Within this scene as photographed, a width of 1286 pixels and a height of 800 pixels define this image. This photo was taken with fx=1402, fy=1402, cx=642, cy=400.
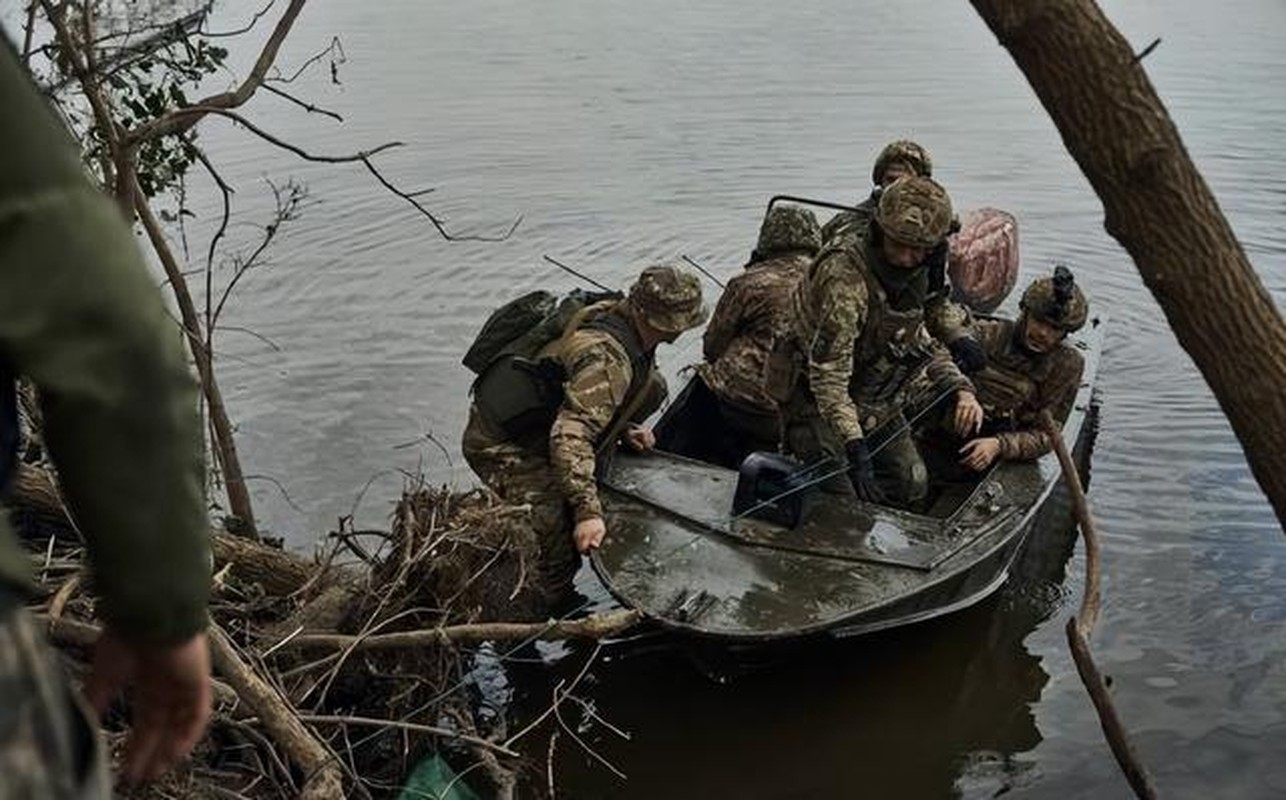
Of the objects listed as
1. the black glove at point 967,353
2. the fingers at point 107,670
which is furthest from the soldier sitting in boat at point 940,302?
the fingers at point 107,670

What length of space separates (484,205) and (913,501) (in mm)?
9149

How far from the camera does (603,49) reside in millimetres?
23438

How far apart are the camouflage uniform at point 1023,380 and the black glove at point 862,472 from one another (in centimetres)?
86

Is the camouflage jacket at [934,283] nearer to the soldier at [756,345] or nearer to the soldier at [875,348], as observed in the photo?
the soldier at [875,348]

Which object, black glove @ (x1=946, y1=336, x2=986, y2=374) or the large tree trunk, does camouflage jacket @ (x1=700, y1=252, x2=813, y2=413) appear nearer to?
black glove @ (x1=946, y1=336, x2=986, y2=374)

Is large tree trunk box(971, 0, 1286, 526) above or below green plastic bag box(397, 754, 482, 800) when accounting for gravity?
above

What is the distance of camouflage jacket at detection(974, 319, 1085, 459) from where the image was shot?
25.6ft

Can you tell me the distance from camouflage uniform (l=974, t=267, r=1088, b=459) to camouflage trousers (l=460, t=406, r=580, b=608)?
2486mm

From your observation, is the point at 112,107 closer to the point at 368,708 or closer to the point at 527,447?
the point at 527,447

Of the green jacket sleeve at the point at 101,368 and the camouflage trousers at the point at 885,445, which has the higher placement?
the green jacket sleeve at the point at 101,368

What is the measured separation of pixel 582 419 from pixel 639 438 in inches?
41.0

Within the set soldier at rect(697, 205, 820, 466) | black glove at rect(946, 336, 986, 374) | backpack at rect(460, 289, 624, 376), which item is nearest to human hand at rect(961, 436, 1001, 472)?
black glove at rect(946, 336, 986, 374)

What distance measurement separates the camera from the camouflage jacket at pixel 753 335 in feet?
25.1

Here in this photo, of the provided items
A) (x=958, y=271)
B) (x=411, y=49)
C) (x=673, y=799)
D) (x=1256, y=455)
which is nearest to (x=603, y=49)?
(x=411, y=49)
